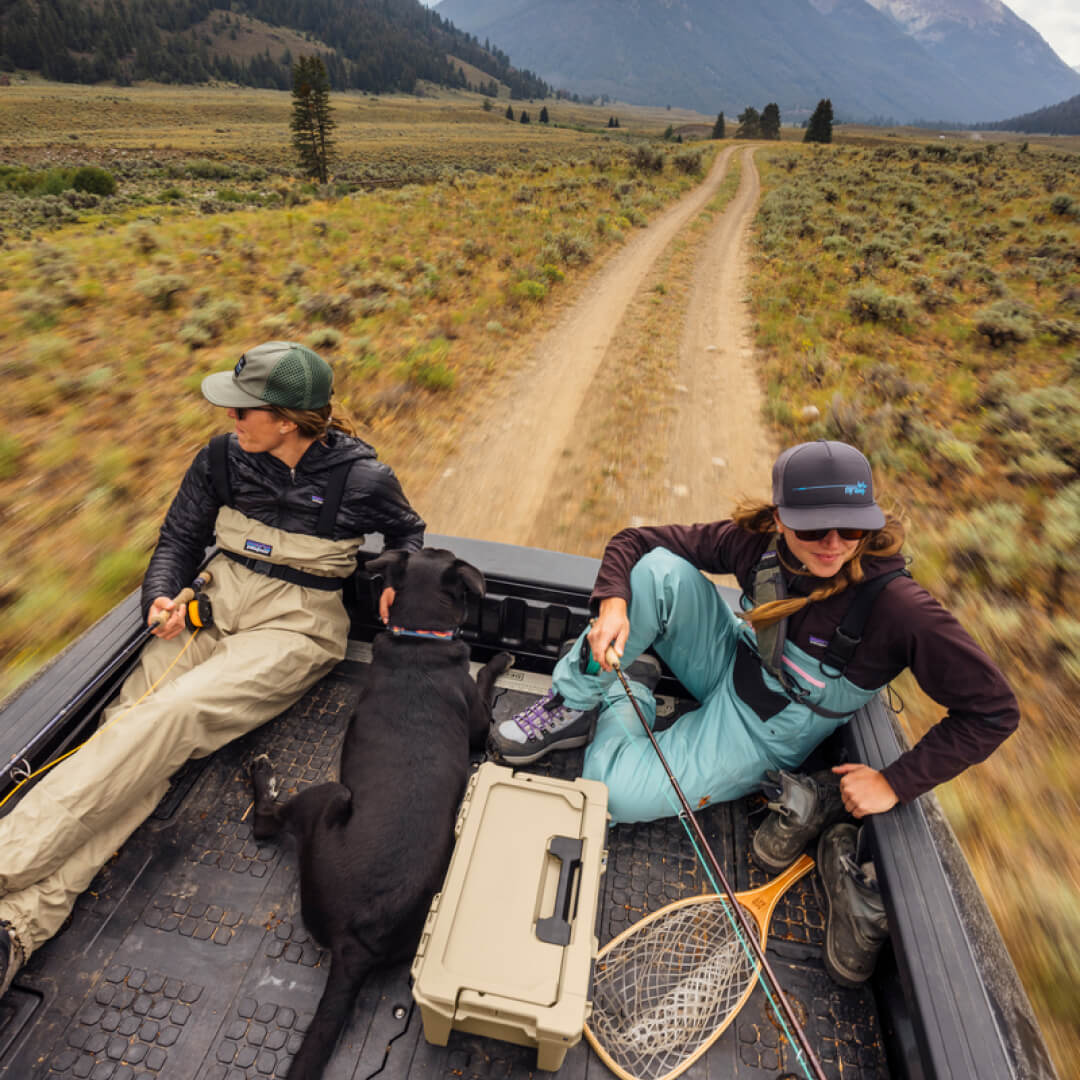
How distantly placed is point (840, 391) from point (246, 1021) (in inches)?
346

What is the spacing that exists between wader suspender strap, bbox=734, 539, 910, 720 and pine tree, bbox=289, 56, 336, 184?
39060mm

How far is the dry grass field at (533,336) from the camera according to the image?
12.5 ft

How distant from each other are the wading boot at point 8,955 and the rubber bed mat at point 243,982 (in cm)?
16

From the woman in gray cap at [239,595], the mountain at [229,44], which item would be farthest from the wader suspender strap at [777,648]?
the mountain at [229,44]

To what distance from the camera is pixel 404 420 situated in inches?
276

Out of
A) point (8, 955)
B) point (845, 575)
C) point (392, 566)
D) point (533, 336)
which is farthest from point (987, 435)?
point (8, 955)

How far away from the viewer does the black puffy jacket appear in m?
2.72

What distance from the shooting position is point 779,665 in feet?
7.52

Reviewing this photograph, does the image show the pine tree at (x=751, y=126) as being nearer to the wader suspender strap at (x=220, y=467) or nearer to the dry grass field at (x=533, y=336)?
the dry grass field at (x=533, y=336)

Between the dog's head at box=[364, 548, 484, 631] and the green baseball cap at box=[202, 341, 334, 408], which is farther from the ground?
the green baseball cap at box=[202, 341, 334, 408]

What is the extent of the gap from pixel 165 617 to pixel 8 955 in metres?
1.20

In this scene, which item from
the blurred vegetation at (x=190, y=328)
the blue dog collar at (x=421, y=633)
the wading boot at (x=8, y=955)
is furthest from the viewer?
the blurred vegetation at (x=190, y=328)

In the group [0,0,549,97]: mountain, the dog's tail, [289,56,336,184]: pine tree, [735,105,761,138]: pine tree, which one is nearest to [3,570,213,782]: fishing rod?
the dog's tail

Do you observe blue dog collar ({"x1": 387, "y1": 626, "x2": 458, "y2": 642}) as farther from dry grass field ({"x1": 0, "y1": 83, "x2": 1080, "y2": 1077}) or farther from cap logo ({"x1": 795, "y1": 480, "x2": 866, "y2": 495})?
dry grass field ({"x1": 0, "y1": 83, "x2": 1080, "y2": 1077})
